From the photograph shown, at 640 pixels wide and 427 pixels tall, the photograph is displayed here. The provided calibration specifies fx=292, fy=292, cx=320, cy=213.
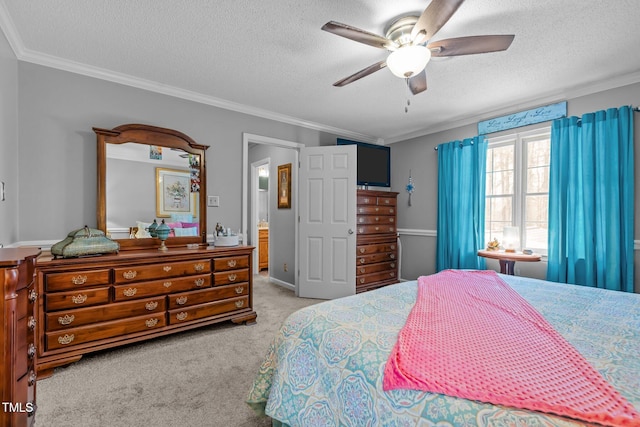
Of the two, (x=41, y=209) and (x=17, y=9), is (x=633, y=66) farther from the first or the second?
(x=41, y=209)

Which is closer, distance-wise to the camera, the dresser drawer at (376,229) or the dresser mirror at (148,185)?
the dresser mirror at (148,185)

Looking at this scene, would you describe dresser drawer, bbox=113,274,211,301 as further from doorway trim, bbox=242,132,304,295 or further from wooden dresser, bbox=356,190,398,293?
wooden dresser, bbox=356,190,398,293

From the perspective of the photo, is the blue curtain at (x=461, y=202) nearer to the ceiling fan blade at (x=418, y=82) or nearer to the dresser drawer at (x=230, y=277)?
the ceiling fan blade at (x=418, y=82)

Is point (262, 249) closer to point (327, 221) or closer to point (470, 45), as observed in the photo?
point (327, 221)

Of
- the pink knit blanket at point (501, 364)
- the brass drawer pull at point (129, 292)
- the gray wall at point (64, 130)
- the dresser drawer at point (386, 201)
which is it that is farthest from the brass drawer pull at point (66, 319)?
the dresser drawer at point (386, 201)

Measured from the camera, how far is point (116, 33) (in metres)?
2.15

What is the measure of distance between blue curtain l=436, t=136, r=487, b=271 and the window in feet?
0.69

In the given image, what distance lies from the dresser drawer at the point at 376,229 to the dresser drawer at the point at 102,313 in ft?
8.74

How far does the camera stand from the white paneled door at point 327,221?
159 inches

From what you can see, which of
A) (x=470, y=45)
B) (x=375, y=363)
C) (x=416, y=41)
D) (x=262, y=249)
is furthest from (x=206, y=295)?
(x=262, y=249)

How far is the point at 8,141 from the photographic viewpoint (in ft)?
7.06

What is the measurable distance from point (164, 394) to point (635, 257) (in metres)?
4.11

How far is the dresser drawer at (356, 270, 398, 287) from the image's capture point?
13.8 feet

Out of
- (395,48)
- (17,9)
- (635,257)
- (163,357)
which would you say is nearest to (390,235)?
(635,257)
